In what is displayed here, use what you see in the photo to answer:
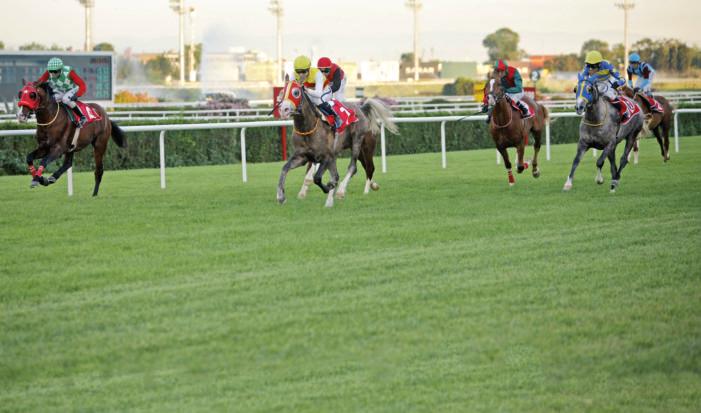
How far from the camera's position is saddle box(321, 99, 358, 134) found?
11.9 meters

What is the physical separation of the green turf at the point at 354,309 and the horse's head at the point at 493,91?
3259mm

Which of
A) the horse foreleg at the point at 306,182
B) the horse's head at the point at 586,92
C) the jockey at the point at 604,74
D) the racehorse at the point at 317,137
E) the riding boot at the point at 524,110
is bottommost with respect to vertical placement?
the horse foreleg at the point at 306,182

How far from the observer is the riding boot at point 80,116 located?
12.7 meters

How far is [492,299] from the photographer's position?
20.2 ft

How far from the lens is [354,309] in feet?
19.5

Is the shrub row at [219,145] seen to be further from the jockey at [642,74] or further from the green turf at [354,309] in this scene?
the green turf at [354,309]

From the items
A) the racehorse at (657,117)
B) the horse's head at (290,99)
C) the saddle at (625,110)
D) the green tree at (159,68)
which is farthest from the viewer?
the green tree at (159,68)

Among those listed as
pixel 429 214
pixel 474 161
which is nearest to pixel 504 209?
pixel 429 214

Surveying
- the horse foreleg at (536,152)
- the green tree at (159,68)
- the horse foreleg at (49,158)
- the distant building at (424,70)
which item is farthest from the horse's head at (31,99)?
the distant building at (424,70)

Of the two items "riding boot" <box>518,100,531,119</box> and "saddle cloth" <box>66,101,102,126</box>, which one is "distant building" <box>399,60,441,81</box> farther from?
"saddle cloth" <box>66,101,102,126</box>

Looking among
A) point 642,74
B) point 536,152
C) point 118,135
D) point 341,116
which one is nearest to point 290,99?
point 341,116

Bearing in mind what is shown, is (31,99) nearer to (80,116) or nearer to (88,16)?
(80,116)

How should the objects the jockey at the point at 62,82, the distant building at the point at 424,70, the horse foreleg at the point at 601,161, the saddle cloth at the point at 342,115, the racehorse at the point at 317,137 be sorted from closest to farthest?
the racehorse at the point at 317,137
the saddle cloth at the point at 342,115
the jockey at the point at 62,82
the horse foreleg at the point at 601,161
the distant building at the point at 424,70

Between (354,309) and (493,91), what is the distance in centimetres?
838
